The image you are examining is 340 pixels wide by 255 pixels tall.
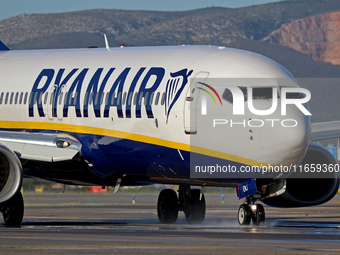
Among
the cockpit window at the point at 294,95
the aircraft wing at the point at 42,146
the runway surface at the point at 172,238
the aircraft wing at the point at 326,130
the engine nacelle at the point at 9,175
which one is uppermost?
the aircraft wing at the point at 326,130

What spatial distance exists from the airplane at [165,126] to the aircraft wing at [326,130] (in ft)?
19.1

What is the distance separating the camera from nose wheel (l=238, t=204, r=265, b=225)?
2475cm

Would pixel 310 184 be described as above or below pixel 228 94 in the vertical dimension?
below

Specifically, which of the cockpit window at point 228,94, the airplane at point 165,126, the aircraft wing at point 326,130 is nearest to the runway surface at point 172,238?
the airplane at point 165,126

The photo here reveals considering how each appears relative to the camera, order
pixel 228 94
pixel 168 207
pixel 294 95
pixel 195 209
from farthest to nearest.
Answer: pixel 195 209 < pixel 168 207 < pixel 228 94 < pixel 294 95

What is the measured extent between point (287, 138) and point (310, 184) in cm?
510

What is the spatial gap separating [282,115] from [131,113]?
15.0 ft

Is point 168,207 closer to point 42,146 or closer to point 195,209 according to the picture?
point 195,209

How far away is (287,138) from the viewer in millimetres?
23406

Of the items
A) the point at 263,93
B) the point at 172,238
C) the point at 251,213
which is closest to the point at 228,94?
the point at 263,93

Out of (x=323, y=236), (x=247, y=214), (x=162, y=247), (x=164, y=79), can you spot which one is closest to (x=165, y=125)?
(x=164, y=79)

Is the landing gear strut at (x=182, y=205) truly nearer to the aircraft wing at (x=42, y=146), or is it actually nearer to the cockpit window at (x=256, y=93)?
the aircraft wing at (x=42, y=146)

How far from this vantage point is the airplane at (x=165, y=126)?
2397 centimetres

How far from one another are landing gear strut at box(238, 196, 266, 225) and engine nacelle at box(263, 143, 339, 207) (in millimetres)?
2922
